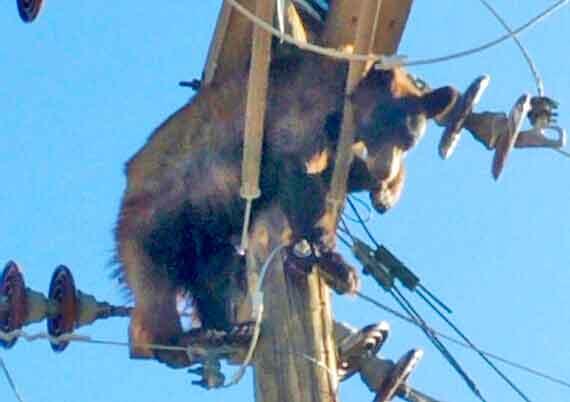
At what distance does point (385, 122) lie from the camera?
26.7 ft

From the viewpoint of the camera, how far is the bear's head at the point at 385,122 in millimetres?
8031

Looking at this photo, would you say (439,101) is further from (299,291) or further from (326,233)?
(299,291)

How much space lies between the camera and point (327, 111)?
831 cm

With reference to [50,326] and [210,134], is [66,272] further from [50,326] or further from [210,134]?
[210,134]

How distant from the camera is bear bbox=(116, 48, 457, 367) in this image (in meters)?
8.03

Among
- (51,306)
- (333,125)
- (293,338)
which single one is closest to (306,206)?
(333,125)

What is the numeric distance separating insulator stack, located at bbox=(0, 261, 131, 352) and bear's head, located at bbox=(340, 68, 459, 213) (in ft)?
3.82

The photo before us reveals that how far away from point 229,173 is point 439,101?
0.86 metres

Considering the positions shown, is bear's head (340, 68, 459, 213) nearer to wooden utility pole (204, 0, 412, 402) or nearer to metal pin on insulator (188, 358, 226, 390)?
wooden utility pole (204, 0, 412, 402)

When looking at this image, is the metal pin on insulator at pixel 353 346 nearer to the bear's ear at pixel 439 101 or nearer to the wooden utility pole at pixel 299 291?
the wooden utility pole at pixel 299 291

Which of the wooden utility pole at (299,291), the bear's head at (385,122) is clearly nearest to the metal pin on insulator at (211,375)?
A: the wooden utility pole at (299,291)

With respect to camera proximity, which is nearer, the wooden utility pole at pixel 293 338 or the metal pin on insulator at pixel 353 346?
the wooden utility pole at pixel 293 338

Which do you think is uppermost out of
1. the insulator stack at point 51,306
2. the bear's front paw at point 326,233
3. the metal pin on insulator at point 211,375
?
the bear's front paw at point 326,233

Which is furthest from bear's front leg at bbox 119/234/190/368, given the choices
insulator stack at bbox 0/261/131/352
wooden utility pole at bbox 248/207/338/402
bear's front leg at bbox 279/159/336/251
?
bear's front leg at bbox 279/159/336/251
